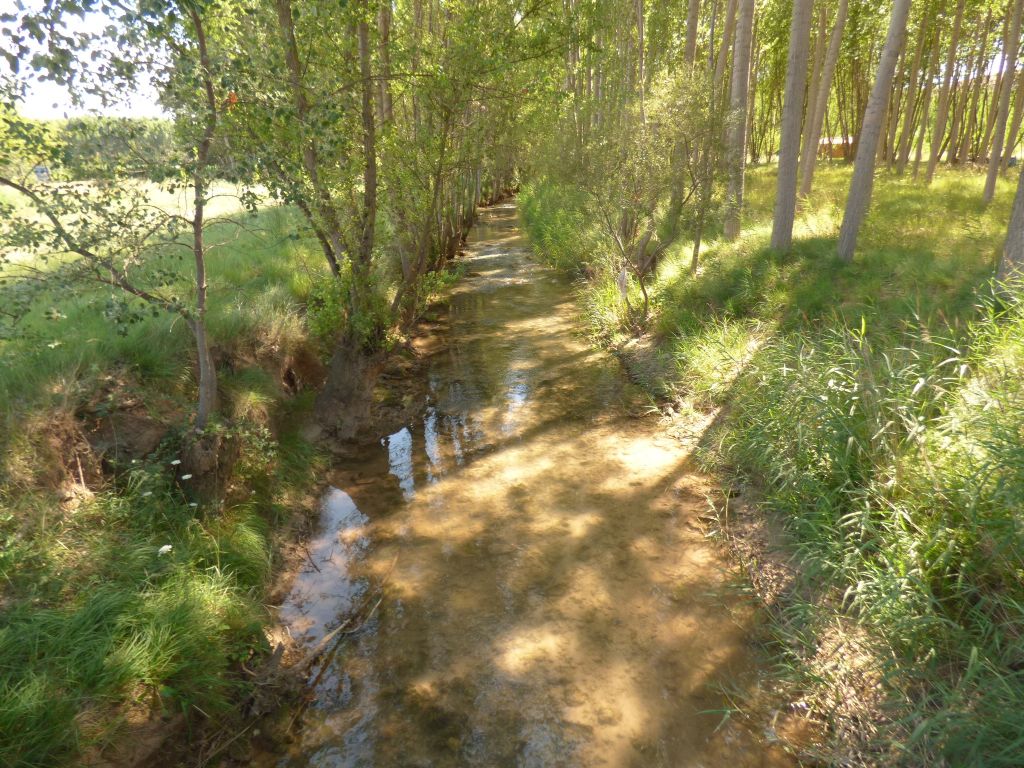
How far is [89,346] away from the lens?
4758 mm

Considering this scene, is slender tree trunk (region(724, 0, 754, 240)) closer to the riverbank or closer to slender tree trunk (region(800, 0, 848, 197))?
slender tree trunk (region(800, 0, 848, 197))

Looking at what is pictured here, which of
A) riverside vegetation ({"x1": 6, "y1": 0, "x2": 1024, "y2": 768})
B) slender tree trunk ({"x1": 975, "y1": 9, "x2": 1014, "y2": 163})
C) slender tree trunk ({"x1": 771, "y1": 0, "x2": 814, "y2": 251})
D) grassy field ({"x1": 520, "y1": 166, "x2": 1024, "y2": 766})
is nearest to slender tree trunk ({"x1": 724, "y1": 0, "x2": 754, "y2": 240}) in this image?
riverside vegetation ({"x1": 6, "y1": 0, "x2": 1024, "y2": 768})

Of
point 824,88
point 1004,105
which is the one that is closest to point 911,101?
point 1004,105

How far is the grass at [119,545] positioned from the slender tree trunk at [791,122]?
28.0 ft

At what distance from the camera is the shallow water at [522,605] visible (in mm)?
3320

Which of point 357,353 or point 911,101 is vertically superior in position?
point 911,101

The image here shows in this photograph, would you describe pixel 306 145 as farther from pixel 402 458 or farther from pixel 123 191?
pixel 402 458

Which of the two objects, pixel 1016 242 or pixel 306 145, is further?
pixel 1016 242

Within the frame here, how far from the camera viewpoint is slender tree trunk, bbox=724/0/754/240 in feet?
32.4

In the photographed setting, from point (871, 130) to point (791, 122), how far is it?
4.09 ft

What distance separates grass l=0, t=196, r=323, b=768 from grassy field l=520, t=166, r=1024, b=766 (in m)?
3.73

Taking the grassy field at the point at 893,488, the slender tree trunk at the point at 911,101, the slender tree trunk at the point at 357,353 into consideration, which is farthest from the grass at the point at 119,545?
the slender tree trunk at the point at 911,101

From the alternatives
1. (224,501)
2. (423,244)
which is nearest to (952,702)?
(224,501)

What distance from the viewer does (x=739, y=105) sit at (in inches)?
404
